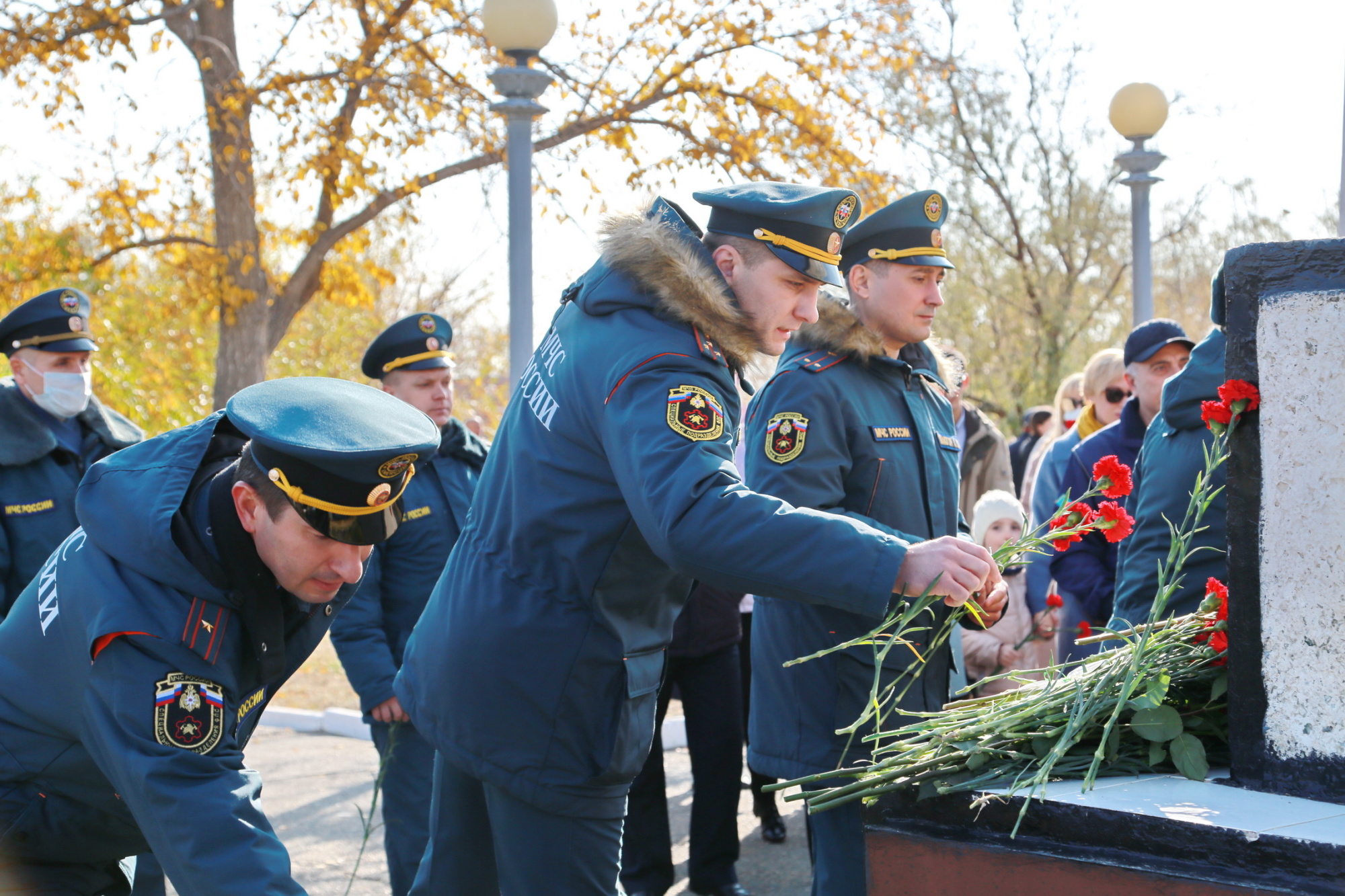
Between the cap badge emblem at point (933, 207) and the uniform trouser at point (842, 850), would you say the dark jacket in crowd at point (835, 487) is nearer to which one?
the uniform trouser at point (842, 850)

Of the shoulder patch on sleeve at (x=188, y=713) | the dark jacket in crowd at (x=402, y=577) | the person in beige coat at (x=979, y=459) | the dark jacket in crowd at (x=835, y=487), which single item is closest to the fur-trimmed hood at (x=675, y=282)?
the dark jacket in crowd at (x=835, y=487)

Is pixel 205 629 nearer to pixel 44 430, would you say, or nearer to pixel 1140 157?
pixel 44 430

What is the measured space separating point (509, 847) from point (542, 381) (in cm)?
90

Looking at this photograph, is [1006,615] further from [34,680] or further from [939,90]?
[939,90]

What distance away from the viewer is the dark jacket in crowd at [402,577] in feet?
13.0

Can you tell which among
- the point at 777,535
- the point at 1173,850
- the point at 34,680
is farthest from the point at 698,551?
the point at 34,680

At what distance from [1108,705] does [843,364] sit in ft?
4.73

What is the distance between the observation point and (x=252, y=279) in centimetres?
1068

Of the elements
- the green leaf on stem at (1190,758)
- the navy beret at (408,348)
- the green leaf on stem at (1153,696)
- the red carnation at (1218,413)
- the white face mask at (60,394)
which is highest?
the navy beret at (408,348)

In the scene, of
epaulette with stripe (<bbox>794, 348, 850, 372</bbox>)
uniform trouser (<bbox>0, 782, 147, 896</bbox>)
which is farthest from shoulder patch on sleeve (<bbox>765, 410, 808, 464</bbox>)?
uniform trouser (<bbox>0, 782, 147, 896</bbox>)

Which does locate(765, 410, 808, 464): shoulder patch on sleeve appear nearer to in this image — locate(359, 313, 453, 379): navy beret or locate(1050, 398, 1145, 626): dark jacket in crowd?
locate(359, 313, 453, 379): navy beret

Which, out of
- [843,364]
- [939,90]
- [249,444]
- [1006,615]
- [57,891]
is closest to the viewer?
[249,444]

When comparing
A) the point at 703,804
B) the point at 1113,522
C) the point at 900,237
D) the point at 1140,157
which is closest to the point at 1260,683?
the point at 1113,522

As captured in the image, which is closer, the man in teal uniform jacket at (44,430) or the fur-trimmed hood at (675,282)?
the fur-trimmed hood at (675,282)
